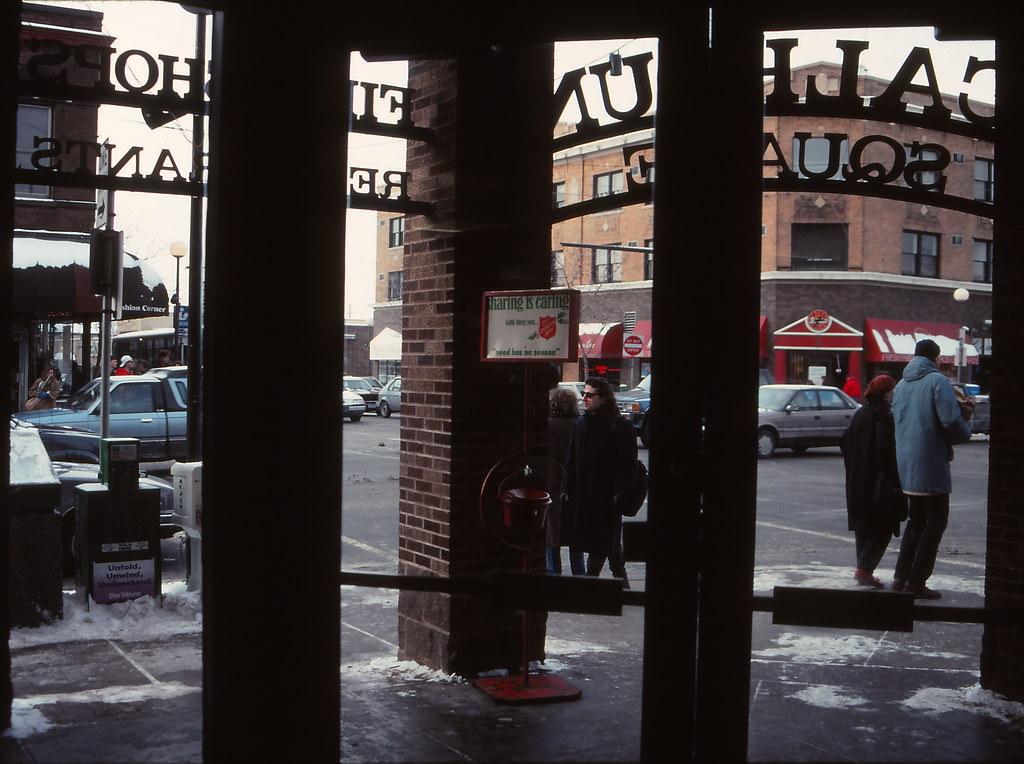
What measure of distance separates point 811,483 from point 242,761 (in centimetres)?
1422

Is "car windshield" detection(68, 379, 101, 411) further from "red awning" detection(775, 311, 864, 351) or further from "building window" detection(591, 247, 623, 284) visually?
"red awning" detection(775, 311, 864, 351)

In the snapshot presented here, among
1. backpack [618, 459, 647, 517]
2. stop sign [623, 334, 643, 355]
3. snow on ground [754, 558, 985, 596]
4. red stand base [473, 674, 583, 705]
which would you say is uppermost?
stop sign [623, 334, 643, 355]

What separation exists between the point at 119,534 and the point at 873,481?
580cm

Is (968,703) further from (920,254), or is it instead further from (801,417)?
(920,254)

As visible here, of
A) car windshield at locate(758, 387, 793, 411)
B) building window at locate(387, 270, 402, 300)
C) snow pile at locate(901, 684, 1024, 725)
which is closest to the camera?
snow pile at locate(901, 684, 1024, 725)

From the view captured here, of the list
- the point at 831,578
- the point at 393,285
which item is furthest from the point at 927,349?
the point at 393,285

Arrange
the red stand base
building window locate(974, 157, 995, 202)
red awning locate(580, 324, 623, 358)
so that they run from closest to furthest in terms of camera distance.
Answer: the red stand base < building window locate(974, 157, 995, 202) < red awning locate(580, 324, 623, 358)

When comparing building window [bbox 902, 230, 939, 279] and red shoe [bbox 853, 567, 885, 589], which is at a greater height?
building window [bbox 902, 230, 939, 279]

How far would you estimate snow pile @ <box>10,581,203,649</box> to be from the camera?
6645 millimetres

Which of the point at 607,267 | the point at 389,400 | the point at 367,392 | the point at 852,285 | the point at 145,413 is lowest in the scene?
the point at 389,400

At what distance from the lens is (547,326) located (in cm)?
544

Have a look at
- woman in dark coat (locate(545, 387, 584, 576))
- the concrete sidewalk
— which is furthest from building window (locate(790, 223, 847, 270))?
the concrete sidewalk

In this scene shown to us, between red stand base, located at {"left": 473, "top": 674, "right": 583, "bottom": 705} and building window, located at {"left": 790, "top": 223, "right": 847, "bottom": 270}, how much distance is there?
30.3 metres

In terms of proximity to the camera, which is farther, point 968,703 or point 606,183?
point 606,183
